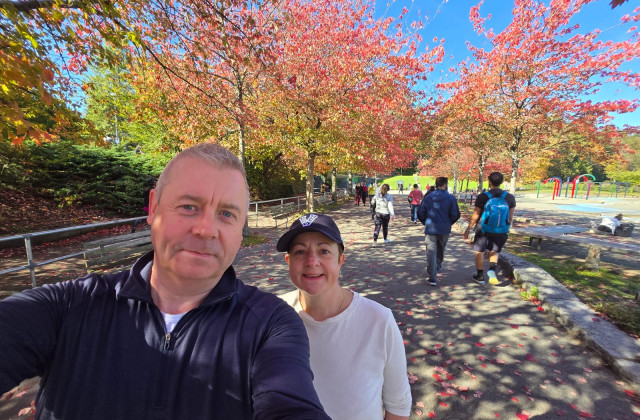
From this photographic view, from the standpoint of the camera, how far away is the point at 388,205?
8617 millimetres

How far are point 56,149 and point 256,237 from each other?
955cm

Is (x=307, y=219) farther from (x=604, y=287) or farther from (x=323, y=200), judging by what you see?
(x=323, y=200)

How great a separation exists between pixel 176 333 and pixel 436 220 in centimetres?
524

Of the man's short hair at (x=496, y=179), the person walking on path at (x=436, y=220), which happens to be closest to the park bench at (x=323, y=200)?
the person walking on path at (x=436, y=220)

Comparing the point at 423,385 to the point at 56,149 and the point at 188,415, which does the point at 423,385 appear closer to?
the point at 188,415

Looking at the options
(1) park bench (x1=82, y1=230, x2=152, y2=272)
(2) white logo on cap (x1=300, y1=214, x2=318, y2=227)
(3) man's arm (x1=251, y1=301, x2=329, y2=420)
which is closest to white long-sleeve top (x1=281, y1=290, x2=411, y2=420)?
(3) man's arm (x1=251, y1=301, x2=329, y2=420)

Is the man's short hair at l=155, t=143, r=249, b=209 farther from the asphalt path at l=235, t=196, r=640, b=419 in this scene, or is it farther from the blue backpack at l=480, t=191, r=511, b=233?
the blue backpack at l=480, t=191, r=511, b=233

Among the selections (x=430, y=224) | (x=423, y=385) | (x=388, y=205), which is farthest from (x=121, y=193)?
(x=423, y=385)

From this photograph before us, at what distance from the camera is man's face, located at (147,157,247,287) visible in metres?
1.17

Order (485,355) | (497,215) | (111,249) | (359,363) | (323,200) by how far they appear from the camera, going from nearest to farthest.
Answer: (359,363), (485,355), (497,215), (111,249), (323,200)

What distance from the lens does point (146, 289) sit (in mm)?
1206

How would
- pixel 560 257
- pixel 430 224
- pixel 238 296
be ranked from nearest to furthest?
pixel 238 296, pixel 430 224, pixel 560 257

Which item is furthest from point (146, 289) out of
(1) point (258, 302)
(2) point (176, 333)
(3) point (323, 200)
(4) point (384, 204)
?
(3) point (323, 200)

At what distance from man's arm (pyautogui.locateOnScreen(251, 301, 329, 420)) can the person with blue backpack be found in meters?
5.22
